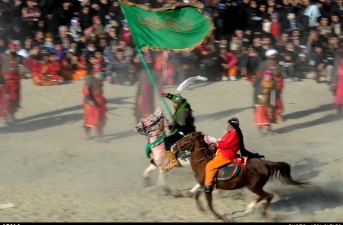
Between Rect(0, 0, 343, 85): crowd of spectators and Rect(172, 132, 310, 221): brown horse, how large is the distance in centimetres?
894

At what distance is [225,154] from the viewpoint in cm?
1302

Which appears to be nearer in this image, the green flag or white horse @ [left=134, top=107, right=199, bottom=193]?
white horse @ [left=134, top=107, right=199, bottom=193]

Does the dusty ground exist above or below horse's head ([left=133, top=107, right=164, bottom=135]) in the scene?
below

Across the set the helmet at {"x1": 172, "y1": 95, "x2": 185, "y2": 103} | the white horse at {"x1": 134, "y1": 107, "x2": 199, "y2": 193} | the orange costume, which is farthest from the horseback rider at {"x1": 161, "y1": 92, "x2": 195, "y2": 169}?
the orange costume

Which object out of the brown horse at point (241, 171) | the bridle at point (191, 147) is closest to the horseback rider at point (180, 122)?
the brown horse at point (241, 171)

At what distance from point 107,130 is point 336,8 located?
28.9ft

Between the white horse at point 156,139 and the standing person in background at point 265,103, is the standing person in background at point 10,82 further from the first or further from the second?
the white horse at point 156,139

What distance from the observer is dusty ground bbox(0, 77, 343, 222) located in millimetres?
13586

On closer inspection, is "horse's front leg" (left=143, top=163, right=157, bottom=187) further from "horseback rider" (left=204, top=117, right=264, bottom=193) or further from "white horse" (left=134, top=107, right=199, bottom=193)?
"horseback rider" (left=204, top=117, right=264, bottom=193)

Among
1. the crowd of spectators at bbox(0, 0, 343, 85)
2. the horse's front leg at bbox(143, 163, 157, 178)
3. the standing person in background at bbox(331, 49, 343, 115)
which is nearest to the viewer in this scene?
the horse's front leg at bbox(143, 163, 157, 178)

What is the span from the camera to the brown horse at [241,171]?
12984 millimetres

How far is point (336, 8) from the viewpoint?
24406 mm

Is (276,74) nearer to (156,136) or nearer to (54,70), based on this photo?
(156,136)

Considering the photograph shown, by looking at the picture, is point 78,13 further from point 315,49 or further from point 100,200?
point 100,200
